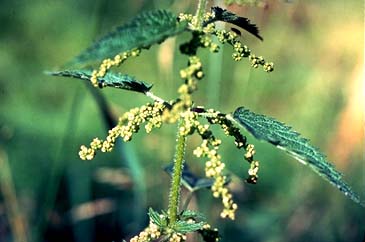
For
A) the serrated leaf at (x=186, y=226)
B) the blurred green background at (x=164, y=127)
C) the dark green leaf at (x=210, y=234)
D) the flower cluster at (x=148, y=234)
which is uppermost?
the blurred green background at (x=164, y=127)

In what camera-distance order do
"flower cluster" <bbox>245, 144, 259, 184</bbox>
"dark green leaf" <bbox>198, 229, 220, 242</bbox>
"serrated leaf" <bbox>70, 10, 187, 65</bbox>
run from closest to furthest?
"serrated leaf" <bbox>70, 10, 187, 65</bbox> → "flower cluster" <bbox>245, 144, 259, 184</bbox> → "dark green leaf" <bbox>198, 229, 220, 242</bbox>

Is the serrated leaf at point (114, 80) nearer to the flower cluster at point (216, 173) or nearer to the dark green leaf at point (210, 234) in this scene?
the flower cluster at point (216, 173)

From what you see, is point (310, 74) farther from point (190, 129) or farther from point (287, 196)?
point (190, 129)

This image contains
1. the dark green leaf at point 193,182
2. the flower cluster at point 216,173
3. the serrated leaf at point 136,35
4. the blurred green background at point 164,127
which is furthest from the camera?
the blurred green background at point 164,127

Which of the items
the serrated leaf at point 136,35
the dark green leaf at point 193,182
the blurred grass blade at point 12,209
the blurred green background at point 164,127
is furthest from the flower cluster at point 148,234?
the blurred grass blade at point 12,209

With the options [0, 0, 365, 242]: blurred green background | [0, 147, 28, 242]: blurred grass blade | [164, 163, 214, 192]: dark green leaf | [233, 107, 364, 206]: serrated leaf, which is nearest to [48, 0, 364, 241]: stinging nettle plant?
[233, 107, 364, 206]: serrated leaf

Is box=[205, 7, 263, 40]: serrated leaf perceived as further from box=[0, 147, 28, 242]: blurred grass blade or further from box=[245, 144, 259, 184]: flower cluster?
box=[0, 147, 28, 242]: blurred grass blade

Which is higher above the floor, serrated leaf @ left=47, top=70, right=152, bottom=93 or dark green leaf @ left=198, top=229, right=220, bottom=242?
serrated leaf @ left=47, top=70, right=152, bottom=93
